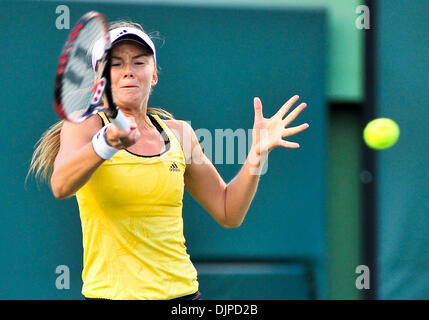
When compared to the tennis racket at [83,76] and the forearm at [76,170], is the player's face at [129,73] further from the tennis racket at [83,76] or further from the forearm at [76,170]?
the forearm at [76,170]

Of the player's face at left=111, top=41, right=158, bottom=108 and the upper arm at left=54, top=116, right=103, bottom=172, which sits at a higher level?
the player's face at left=111, top=41, right=158, bottom=108

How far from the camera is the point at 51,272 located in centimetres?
363

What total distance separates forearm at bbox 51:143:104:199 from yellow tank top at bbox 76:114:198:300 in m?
0.14

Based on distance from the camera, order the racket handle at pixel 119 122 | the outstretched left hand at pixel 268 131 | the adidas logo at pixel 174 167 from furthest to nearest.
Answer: the outstretched left hand at pixel 268 131 < the adidas logo at pixel 174 167 < the racket handle at pixel 119 122

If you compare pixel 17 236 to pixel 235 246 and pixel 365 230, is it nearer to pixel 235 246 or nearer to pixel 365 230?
pixel 235 246

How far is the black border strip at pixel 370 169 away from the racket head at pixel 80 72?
1.60m

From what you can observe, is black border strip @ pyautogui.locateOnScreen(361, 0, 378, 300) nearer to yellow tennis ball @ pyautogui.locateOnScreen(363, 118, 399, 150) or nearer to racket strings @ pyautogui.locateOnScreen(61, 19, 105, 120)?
yellow tennis ball @ pyautogui.locateOnScreen(363, 118, 399, 150)

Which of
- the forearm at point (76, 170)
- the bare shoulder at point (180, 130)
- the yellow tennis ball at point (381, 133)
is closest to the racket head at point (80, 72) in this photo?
the forearm at point (76, 170)

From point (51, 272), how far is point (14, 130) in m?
0.73

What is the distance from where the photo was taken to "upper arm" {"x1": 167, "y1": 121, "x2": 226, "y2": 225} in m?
2.63

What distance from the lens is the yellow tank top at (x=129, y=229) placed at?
2287 mm

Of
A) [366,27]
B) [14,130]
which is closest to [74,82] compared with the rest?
[14,130]

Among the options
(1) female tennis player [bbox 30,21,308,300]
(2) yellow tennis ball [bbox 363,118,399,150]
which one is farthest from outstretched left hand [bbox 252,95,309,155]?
(2) yellow tennis ball [bbox 363,118,399,150]
